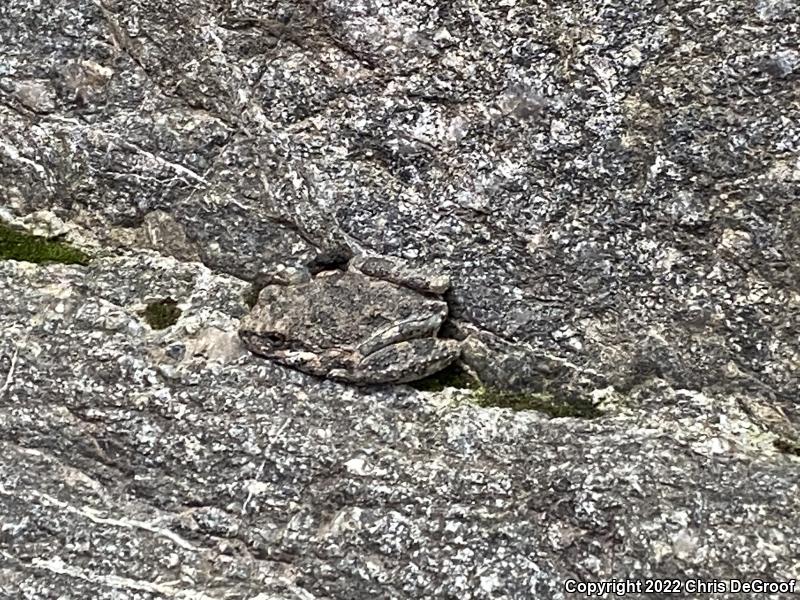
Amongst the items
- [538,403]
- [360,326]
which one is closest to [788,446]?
[538,403]

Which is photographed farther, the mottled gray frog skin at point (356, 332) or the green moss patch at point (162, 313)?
the green moss patch at point (162, 313)

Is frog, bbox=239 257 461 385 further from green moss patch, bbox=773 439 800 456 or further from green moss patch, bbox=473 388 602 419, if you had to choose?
green moss patch, bbox=773 439 800 456

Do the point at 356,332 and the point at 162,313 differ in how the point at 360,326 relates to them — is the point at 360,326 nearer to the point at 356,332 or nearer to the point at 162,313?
the point at 356,332

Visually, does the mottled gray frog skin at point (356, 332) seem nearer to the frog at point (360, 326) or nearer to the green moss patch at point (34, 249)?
the frog at point (360, 326)

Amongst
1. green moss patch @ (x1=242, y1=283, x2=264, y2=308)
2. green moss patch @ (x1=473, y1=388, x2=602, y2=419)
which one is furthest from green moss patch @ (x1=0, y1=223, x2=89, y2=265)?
green moss patch @ (x1=473, y1=388, x2=602, y2=419)

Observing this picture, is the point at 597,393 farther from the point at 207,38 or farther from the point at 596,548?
the point at 207,38

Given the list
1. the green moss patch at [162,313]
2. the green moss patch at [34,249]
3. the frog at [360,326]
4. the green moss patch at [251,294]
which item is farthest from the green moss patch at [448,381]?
the green moss patch at [34,249]
